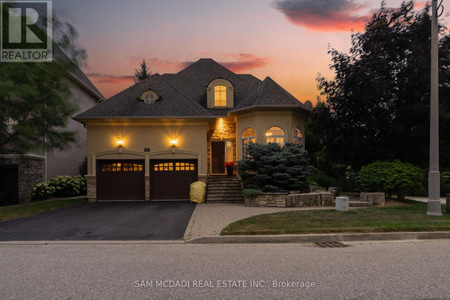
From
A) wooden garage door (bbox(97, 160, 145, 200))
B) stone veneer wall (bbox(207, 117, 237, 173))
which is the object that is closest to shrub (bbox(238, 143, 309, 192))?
stone veneer wall (bbox(207, 117, 237, 173))

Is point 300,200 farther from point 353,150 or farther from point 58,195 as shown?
point 58,195

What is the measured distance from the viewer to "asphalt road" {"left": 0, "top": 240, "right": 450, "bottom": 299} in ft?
12.8

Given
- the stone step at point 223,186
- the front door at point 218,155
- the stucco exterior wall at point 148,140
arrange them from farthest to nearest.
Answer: the front door at point 218,155 < the stucco exterior wall at point 148,140 < the stone step at point 223,186

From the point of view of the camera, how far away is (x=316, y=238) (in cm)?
710

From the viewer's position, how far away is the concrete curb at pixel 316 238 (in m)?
7.01

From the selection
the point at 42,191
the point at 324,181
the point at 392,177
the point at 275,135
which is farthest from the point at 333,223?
the point at 42,191

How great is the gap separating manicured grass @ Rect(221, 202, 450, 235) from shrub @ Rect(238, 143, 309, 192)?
12.1 feet

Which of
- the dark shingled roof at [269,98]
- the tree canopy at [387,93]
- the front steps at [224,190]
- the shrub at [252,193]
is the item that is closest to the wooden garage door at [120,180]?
the front steps at [224,190]

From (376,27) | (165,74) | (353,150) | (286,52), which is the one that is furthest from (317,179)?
(165,74)

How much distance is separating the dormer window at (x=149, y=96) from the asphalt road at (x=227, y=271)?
39.6 feet

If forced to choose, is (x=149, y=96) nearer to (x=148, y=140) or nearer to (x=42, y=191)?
(x=148, y=140)

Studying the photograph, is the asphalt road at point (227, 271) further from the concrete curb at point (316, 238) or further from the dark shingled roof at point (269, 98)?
the dark shingled roof at point (269, 98)

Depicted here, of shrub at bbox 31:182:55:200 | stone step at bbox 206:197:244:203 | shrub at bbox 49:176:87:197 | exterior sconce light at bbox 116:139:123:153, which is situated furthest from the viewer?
shrub at bbox 49:176:87:197

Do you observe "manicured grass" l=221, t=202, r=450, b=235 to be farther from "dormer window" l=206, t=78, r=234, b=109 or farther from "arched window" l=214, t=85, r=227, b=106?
"arched window" l=214, t=85, r=227, b=106
